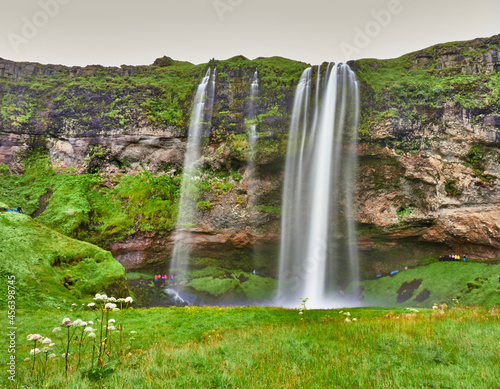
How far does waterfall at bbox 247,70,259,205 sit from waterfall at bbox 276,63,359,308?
15.8 feet

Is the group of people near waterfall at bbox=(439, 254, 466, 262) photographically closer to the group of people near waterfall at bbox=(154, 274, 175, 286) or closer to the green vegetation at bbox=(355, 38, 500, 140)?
the green vegetation at bbox=(355, 38, 500, 140)

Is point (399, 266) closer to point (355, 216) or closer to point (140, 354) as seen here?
point (355, 216)

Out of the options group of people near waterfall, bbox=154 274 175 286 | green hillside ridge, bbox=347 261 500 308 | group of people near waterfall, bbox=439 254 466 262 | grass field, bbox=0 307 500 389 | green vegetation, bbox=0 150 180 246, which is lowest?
group of people near waterfall, bbox=154 274 175 286

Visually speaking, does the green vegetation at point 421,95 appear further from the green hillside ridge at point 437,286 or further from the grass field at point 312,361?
the grass field at point 312,361

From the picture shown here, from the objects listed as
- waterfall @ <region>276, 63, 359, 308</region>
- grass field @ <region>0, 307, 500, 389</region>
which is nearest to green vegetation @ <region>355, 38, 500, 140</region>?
→ waterfall @ <region>276, 63, 359, 308</region>

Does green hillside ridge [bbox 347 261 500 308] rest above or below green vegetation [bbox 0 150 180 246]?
below

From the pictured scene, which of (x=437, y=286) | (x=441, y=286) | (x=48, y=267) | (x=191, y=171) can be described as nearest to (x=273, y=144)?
(x=191, y=171)

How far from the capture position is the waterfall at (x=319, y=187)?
122 feet

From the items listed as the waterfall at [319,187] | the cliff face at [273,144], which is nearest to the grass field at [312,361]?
the waterfall at [319,187]

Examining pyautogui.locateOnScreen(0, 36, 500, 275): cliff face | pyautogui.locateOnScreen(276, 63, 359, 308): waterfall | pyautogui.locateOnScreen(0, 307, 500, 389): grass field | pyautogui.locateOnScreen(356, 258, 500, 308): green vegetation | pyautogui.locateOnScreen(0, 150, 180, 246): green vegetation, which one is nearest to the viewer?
pyautogui.locateOnScreen(0, 307, 500, 389): grass field

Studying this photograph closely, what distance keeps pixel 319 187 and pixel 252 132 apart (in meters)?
12.2

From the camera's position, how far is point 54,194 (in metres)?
38.2

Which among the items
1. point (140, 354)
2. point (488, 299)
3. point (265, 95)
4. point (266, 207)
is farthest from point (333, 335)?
point (265, 95)

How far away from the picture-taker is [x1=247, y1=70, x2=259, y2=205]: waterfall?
39.0 meters
